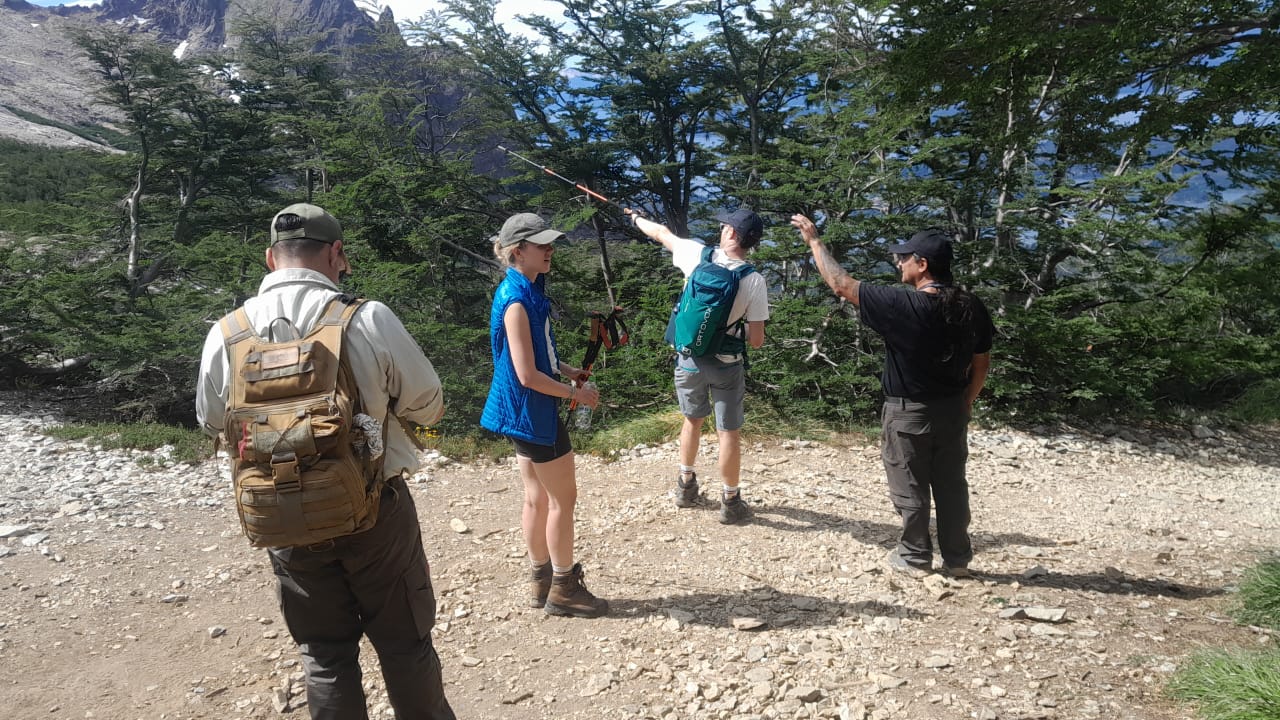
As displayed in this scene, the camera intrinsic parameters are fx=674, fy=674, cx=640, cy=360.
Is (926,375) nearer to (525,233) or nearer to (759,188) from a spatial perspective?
(525,233)

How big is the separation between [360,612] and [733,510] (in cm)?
285

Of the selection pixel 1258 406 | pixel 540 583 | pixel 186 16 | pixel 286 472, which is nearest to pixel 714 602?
pixel 540 583

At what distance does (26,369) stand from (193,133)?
666 cm

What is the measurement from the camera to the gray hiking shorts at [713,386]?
13.7 feet

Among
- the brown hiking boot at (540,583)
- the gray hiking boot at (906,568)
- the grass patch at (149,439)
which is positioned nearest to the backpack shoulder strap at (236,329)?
the brown hiking boot at (540,583)

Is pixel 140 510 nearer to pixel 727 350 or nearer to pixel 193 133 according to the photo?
pixel 727 350

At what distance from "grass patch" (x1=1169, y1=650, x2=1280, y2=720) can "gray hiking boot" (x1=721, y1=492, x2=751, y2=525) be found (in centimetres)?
242

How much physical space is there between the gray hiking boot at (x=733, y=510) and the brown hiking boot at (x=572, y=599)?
1.33 metres

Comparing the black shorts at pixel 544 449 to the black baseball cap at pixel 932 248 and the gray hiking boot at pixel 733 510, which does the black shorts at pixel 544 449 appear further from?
the black baseball cap at pixel 932 248

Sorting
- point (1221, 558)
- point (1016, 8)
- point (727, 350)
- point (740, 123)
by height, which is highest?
point (740, 123)

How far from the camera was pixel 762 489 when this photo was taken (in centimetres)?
530

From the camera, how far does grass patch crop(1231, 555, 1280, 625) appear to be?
3281mm

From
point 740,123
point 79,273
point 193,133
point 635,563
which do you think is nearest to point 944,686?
point 635,563

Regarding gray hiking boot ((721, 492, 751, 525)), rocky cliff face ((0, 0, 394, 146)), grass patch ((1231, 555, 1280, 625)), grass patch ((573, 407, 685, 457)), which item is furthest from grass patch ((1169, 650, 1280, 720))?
rocky cliff face ((0, 0, 394, 146))
